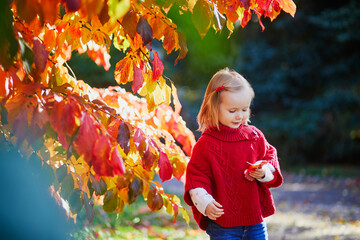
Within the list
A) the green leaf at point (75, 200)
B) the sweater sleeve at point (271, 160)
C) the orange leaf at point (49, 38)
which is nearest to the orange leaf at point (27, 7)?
the orange leaf at point (49, 38)

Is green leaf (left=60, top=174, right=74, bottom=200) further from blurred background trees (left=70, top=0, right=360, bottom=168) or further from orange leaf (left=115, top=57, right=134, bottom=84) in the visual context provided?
blurred background trees (left=70, top=0, right=360, bottom=168)

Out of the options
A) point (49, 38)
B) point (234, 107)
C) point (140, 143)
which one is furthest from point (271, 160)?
point (49, 38)

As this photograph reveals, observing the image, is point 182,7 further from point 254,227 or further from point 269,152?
point 254,227

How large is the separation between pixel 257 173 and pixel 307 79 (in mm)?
12544

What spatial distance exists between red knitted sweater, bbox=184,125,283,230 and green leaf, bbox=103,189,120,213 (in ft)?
1.26

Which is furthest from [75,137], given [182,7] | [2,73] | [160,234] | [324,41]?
[324,41]

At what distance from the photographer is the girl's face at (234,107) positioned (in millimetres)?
2451

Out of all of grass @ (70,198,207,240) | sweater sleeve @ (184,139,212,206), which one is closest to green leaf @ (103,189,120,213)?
sweater sleeve @ (184,139,212,206)

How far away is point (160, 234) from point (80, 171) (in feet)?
12.2

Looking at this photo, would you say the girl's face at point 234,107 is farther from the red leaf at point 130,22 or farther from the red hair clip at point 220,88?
the red leaf at point 130,22

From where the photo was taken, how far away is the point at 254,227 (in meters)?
2.48

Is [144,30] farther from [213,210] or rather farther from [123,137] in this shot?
[213,210]

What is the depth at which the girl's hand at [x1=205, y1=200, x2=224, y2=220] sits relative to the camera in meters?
2.29

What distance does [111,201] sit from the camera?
2.29 m
